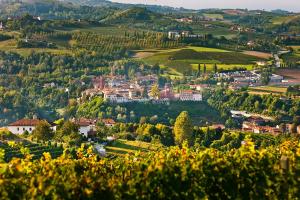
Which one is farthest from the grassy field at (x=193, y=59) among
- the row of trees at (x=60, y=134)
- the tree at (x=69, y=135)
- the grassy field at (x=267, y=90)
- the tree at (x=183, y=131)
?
the row of trees at (x=60, y=134)

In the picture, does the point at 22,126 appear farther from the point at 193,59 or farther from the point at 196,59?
the point at 196,59

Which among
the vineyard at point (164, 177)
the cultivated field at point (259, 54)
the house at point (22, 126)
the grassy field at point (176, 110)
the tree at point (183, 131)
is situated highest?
the vineyard at point (164, 177)

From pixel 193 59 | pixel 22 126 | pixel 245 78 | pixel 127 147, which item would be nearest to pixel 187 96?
pixel 245 78

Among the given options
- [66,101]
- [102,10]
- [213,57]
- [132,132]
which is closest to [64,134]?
[132,132]

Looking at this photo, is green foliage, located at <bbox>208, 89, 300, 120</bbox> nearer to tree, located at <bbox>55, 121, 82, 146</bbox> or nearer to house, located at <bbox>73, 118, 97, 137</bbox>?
house, located at <bbox>73, 118, 97, 137</bbox>

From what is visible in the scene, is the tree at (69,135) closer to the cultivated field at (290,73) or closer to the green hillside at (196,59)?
the green hillside at (196,59)
